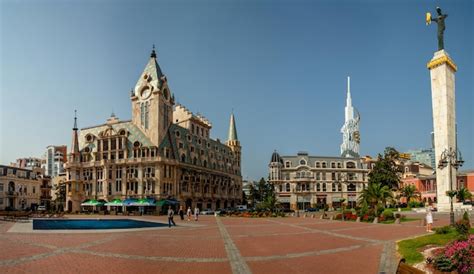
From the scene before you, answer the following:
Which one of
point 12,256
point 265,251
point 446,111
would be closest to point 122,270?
point 12,256

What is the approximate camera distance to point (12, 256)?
14203 mm

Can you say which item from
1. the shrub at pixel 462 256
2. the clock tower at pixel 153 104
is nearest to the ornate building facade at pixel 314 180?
the clock tower at pixel 153 104

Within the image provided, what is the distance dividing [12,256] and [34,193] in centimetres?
8020

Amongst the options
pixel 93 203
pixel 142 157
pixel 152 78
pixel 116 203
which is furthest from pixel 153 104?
pixel 93 203

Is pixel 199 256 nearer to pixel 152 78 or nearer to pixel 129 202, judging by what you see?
pixel 129 202

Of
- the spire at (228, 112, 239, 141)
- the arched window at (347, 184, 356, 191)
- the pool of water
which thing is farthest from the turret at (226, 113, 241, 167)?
the pool of water

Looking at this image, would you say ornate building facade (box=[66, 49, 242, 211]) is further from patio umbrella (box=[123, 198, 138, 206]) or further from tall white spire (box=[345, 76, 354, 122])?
tall white spire (box=[345, 76, 354, 122])

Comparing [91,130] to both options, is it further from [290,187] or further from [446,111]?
[446,111]

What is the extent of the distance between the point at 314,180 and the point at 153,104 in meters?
45.8

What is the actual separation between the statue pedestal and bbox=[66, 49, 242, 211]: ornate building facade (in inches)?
1585

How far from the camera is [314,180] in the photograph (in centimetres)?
9119

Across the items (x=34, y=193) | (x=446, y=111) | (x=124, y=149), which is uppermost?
(x=446, y=111)

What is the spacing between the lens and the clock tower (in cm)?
6359

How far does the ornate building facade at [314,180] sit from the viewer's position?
90812 mm
